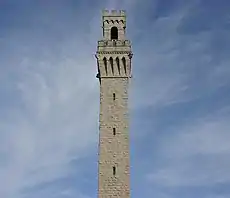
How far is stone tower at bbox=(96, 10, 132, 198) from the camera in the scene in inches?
1585

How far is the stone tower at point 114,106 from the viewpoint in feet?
132

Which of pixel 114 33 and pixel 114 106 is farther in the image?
pixel 114 33

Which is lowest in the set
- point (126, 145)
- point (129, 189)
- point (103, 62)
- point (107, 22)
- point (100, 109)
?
point (129, 189)

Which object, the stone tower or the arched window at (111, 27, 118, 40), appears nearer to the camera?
the stone tower

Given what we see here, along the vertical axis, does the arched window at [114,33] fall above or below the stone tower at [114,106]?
above

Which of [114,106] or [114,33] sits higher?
[114,33]

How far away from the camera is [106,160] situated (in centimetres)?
4091

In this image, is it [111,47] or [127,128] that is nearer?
[127,128]

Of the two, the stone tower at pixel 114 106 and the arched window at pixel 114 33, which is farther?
the arched window at pixel 114 33

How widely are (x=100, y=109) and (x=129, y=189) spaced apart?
278 inches

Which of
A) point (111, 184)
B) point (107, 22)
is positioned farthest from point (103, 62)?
point (111, 184)

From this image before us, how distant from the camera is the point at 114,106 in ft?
140

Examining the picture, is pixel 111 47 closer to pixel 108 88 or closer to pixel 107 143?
pixel 108 88

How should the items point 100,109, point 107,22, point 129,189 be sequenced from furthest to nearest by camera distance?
point 107,22 → point 100,109 → point 129,189
